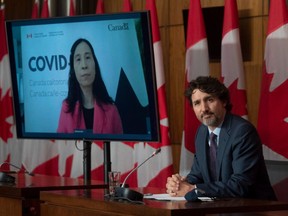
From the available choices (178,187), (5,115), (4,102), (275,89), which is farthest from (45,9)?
(178,187)

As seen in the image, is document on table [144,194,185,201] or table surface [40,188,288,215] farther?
document on table [144,194,185,201]

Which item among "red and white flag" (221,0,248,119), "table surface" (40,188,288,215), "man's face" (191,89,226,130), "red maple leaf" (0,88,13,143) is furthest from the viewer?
"red maple leaf" (0,88,13,143)

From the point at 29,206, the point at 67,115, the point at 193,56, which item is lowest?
the point at 29,206

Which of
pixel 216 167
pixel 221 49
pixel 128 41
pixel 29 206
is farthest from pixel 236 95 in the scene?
pixel 29 206

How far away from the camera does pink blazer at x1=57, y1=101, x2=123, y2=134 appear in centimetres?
591

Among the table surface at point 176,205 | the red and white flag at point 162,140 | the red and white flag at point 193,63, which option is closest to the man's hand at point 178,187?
the table surface at point 176,205

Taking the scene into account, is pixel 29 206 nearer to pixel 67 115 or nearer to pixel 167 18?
pixel 67 115

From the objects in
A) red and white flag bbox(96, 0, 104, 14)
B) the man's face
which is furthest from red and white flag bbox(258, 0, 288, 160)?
red and white flag bbox(96, 0, 104, 14)

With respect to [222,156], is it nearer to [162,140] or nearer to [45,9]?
[162,140]

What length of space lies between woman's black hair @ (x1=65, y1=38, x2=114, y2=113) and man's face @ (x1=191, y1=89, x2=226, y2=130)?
1.10 meters

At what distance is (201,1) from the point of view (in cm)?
718

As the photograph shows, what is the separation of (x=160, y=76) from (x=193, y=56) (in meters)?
0.37

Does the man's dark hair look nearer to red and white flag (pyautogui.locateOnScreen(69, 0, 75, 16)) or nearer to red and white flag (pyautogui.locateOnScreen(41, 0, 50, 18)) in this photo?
red and white flag (pyautogui.locateOnScreen(69, 0, 75, 16))

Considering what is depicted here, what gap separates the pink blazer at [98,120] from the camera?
5910mm
